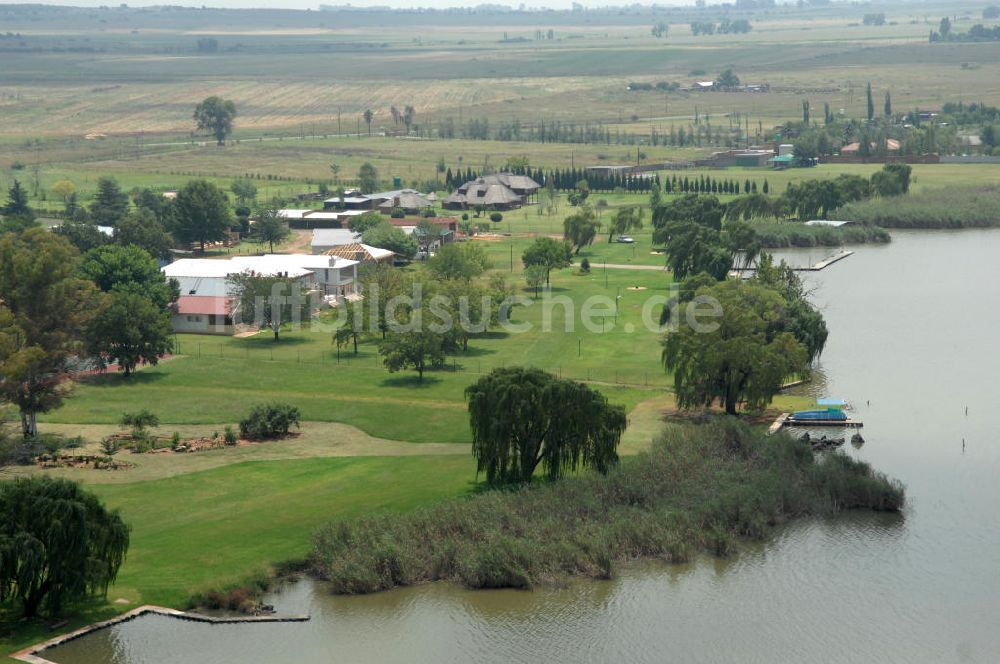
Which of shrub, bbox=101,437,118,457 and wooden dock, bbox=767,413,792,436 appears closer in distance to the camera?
shrub, bbox=101,437,118,457

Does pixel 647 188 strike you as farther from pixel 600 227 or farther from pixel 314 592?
pixel 314 592

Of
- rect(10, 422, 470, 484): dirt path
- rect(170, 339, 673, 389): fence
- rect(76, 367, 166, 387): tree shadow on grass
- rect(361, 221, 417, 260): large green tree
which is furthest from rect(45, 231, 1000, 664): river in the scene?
rect(361, 221, 417, 260): large green tree

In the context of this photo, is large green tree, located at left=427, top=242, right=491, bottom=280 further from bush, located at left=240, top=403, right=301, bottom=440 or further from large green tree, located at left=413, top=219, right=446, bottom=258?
bush, located at left=240, top=403, right=301, bottom=440

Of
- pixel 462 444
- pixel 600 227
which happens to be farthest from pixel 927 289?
pixel 462 444

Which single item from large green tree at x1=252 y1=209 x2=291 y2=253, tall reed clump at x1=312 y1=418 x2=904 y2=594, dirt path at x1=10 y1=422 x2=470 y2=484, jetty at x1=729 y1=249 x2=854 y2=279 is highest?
large green tree at x1=252 y1=209 x2=291 y2=253

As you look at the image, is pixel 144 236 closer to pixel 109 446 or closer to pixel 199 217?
pixel 199 217

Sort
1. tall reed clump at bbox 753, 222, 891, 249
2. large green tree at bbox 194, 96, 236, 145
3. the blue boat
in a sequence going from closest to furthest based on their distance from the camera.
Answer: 1. the blue boat
2. tall reed clump at bbox 753, 222, 891, 249
3. large green tree at bbox 194, 96, 236, 145
